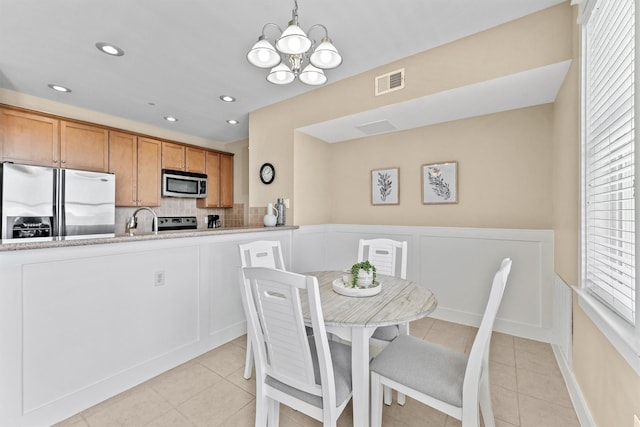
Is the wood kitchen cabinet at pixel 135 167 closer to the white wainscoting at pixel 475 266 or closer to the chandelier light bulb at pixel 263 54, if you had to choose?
the white wainscoting at pixel 475 266

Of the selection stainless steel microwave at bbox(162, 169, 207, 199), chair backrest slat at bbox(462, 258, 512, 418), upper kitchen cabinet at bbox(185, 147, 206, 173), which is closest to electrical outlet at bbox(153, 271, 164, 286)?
chair backrest slat at bbox(462, 258, 512, 418)

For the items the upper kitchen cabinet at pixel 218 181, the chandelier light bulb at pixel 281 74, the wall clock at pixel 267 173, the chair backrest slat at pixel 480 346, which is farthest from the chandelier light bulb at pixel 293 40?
the upper kitchen cabinet at pixel 218 181

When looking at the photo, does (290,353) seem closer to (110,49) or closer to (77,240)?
(77,240)

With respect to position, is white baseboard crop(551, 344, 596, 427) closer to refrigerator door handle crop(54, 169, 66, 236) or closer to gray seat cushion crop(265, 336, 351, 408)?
gray seat cushion crop(265, 336, 351, 408)

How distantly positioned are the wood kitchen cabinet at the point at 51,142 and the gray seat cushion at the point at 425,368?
4.11m

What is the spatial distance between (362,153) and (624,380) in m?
3.10

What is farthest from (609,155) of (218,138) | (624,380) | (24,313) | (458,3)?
(218,138)

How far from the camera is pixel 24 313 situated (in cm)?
148

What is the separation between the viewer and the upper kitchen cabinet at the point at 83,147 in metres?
3.28

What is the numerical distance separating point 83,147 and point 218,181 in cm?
196

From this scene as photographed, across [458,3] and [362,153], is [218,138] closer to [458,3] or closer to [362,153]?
[362,153]

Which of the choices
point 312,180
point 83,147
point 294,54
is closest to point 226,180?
point 83,147

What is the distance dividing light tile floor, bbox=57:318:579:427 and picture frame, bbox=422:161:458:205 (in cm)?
159

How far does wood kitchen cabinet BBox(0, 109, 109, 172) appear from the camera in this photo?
9.64 feet
